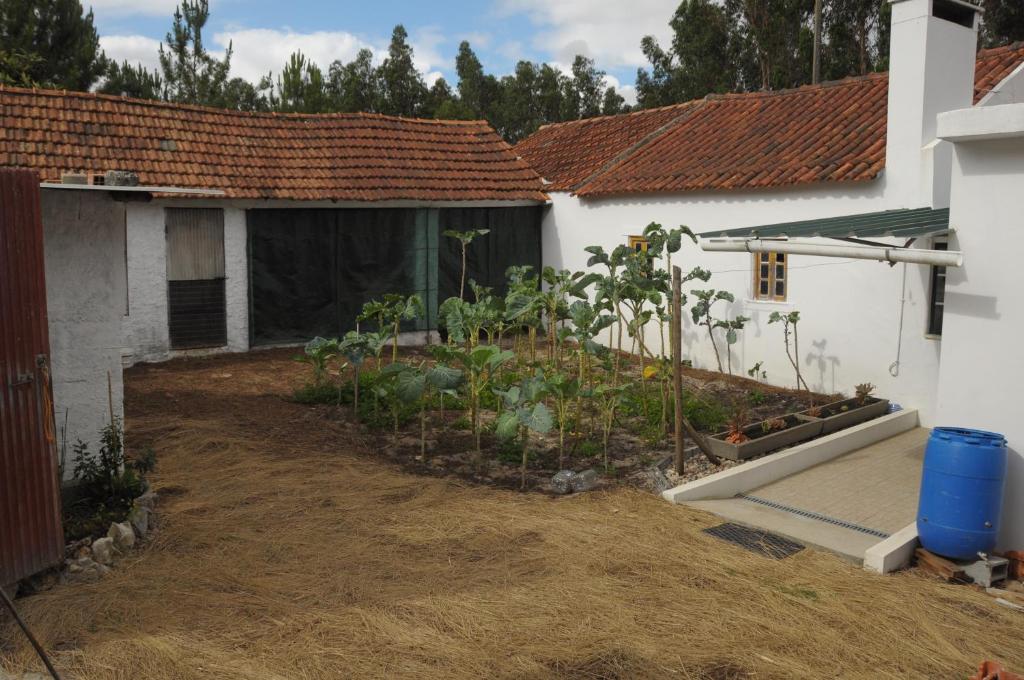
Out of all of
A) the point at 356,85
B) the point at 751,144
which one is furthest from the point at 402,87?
the point at 751,144

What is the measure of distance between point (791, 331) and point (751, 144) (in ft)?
11.5

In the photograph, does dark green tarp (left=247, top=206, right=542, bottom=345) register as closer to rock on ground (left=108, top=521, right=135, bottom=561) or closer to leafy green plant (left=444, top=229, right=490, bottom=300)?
leafy green plant (left=444, top=229, right=490, bottom=300)

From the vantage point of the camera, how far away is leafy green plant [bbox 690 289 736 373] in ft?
41.2

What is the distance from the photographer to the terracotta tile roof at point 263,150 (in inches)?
534

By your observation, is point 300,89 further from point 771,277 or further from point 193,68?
point 771,277

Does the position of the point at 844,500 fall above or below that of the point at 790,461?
below

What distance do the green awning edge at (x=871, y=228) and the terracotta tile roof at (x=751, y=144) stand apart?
1.67m

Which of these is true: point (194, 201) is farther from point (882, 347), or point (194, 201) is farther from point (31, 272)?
point (882, 347)

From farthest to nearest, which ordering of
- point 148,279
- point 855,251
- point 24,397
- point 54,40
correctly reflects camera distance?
point 54,40 < point 148,279 < point 855,251 < point 24,397

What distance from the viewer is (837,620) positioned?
5.59 metres

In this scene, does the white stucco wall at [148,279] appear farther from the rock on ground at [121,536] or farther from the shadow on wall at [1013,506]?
the shadow on wall at [1013,506]

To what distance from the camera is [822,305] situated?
39.5 ft

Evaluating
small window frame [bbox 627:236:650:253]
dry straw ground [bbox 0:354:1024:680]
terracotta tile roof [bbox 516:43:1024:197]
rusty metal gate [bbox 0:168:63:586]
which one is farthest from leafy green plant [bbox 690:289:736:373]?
rusty metal gate [bbox 0:168:63:586]

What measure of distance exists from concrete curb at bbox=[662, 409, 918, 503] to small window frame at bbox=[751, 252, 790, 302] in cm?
279
